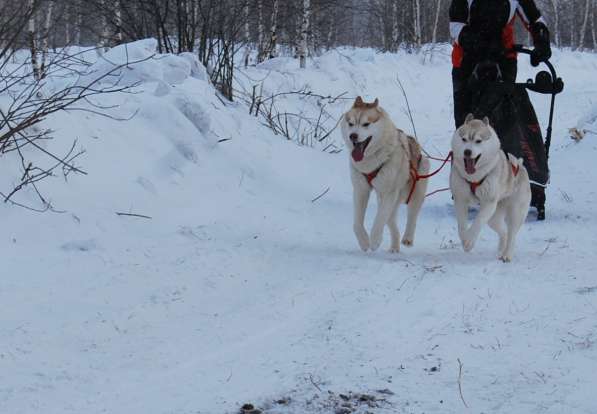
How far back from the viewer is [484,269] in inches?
167

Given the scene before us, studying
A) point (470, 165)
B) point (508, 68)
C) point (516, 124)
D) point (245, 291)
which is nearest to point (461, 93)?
point (508, 68)

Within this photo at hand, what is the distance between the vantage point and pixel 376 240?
4.59m

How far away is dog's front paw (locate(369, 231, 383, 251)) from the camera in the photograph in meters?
4.54

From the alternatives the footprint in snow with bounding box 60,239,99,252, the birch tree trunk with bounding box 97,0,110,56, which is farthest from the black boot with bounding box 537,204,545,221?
the birch tree trunk with bounding box 97,0,110,56

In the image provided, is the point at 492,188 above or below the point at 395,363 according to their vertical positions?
above

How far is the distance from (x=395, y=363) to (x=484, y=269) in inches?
62.6

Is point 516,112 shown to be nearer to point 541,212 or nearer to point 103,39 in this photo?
point 541,212

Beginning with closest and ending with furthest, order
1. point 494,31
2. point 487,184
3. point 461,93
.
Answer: point 487,184 → point 494,31 → point 461,93

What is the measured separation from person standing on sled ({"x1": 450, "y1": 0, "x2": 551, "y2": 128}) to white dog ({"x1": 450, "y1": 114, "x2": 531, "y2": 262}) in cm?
115

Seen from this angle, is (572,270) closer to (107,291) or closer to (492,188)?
(492,188)

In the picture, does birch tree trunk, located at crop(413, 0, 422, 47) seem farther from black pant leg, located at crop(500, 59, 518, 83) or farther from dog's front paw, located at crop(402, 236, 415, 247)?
A: dog's front paw, located at crop(402, 236, 415, 247)

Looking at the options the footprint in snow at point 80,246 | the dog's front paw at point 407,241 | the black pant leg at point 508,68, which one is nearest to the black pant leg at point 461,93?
the black pant leg at point 508,68

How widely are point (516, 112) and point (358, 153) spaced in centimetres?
167

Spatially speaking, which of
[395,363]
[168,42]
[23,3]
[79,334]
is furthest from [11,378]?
[168,42]
